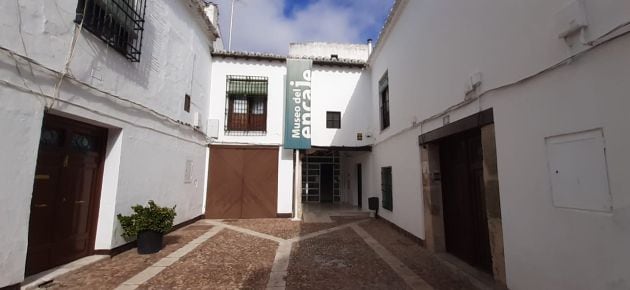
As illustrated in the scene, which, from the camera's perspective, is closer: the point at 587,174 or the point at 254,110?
the point at 587,174

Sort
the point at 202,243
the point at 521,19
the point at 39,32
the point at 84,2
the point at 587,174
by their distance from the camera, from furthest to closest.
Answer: the point at 202,243, the point at 84,2, the point at 39,32, the point at 521,19, the point at 587,174

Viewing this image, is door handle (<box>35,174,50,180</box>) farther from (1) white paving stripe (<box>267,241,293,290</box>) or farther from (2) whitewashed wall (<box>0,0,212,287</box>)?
(1) white paving stripe (<box>267,241,293,290</box>)

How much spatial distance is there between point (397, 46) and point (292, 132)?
13.8 feet

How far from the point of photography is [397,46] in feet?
24.0

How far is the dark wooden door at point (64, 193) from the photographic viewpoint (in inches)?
150

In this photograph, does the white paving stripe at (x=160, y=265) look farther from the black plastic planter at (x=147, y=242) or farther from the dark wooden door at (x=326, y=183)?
the dark wooden door at (x=326, y=183)

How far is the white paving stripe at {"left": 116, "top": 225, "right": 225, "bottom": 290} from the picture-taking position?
12.3 ft

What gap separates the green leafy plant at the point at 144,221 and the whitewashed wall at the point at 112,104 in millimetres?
191

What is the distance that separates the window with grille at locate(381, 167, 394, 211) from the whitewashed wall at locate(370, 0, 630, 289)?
10.9 ft

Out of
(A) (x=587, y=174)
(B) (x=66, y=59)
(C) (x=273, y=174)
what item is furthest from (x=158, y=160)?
(A) (x=587, y=174)

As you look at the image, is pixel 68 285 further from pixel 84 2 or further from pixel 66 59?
pixel 84 2

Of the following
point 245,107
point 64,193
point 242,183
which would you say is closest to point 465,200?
point 64,193

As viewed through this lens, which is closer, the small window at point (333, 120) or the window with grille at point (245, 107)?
the window with grille at point (245, 107)

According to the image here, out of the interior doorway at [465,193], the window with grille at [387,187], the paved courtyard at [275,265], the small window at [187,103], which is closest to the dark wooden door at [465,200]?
the interior doorway at [465,193]
